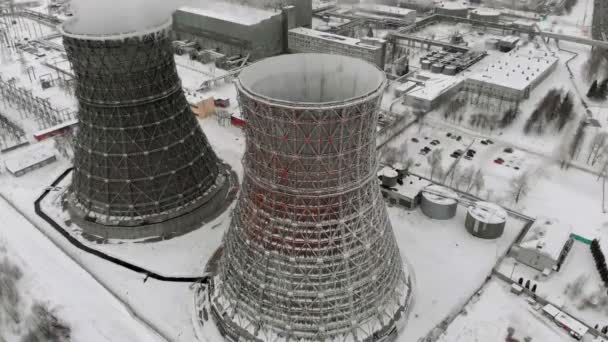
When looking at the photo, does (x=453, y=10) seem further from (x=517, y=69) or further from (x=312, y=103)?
(x=312, y=103)

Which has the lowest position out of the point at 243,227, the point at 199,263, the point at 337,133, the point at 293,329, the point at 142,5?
the point at 199,263

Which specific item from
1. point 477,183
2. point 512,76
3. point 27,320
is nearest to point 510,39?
point 512,76

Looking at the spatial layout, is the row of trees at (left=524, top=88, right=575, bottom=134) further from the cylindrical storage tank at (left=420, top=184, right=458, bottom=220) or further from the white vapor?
the white vapor

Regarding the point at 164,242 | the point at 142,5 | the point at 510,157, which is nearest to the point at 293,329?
the point at 164,242

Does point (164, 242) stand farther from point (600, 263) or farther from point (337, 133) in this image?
point (600, 263)

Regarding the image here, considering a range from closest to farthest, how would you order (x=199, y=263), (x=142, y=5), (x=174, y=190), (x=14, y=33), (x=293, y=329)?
1. (x=293, y=329)
2. (x=142, y=5)
3. (x=199, y=263)
4. (x=174, y=190)
5. (x=14, y=33)

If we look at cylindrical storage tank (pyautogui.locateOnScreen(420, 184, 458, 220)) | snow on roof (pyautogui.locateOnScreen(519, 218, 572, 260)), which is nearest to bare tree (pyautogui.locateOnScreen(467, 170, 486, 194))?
cylindrical storage tank (pyautogui.locateOnScreen(420, 184, 458, 220))
